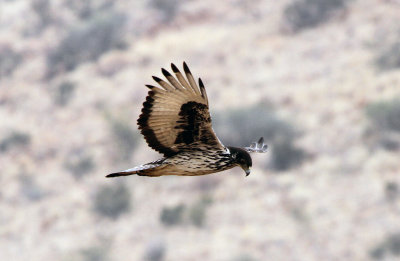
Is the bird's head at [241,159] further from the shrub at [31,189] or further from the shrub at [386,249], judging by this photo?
the shrub at [31,189]

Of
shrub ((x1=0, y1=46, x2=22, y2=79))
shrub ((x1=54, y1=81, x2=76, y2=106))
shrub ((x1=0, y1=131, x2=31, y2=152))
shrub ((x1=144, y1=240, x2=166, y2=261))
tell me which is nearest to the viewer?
shrub ((x1=144, y1=240, x2=166, y2=261))

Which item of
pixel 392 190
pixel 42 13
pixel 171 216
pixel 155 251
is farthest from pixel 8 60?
pixel 392 190

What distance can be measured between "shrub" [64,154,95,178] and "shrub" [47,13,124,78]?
8315 millimetres

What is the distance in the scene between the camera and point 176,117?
7355 mm

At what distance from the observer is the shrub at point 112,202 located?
1250 inches

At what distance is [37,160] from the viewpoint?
3491 cm

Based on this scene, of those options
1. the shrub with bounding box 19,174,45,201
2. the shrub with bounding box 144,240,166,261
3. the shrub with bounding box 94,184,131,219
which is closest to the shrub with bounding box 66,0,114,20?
the shrub with bounding box 19,174,45,201

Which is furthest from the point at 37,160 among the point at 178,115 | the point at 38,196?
the point at 178,115

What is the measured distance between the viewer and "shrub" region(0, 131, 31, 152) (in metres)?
35.7

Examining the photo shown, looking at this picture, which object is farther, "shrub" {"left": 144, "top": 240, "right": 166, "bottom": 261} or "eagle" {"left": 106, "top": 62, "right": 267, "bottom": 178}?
"shrub" {"left": 144, "top": 240, "right": 166, "bottom": 261}

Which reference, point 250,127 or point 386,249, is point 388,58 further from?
point 386,249

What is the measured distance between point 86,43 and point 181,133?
37.3m

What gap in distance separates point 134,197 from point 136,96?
233 inches

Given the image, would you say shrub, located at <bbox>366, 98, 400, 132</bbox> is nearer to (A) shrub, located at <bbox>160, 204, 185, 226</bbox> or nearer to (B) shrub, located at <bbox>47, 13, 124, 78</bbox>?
(A) shrub, located at <bbox>160, 204, 185, 226</bbox>
